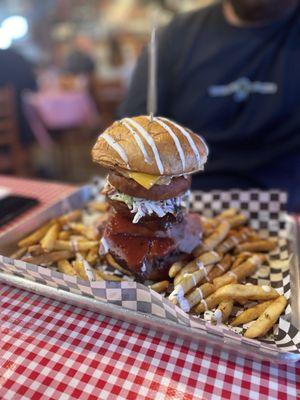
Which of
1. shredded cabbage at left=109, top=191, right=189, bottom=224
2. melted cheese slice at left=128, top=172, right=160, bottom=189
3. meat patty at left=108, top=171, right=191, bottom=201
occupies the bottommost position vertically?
shredded cabbage at left=109, top=191, right=189, bottom=224

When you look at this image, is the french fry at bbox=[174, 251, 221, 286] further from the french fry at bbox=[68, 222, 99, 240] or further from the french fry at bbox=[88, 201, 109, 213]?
the french fry at bbox=[88, 201, 109, 213]

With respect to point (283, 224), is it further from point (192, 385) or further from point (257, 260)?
point (192, 385)

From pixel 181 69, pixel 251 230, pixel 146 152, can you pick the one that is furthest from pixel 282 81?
pixel 146 152

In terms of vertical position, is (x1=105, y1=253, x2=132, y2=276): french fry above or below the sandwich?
below

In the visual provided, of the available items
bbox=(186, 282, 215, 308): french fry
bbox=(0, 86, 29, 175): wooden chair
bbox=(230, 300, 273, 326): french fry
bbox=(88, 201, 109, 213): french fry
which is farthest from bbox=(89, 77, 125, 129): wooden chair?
bbox=(230, 300, 273, 326): french fry

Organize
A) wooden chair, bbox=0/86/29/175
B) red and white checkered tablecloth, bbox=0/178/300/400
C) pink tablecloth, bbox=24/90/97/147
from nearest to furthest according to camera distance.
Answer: red and white checkered tablecloth, bbox=0/178/300/400 → wooden chair, bbox=0/86/29/175 → pink tablecloth, bbox=24/90/97/147

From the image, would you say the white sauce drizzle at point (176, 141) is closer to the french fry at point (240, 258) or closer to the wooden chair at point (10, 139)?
the french fry at point (240, 258)

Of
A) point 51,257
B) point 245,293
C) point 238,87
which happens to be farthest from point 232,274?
point 238,87
